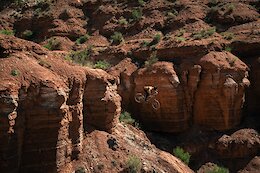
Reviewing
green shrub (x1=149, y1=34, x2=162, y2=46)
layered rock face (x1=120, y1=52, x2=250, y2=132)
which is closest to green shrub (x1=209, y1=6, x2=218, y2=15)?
green shrub (x1=149, y1=34, x2=162, y2=46)

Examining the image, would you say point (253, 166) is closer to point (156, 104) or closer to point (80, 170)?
point (156, 104)

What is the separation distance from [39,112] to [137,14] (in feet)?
71.2

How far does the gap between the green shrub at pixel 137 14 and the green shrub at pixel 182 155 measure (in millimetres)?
14926

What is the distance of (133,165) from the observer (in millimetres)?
15922

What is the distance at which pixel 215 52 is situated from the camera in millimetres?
24281

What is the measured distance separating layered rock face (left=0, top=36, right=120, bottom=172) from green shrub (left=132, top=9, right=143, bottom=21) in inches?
724

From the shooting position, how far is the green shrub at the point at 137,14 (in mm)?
33112

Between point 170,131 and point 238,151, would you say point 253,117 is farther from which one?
point 170,131

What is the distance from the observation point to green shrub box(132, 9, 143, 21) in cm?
3311

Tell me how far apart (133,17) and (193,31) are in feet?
22.7

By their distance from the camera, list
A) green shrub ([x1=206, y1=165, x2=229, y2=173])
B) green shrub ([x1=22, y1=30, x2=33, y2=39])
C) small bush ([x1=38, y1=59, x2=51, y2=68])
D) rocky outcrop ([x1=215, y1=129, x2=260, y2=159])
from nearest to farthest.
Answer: small bush ([x1=38, y1=59, x2=51, y2=68])
green shrub ([x1=206, y1=165, x2=229, y2=173])
rocky outcrop ([x1=215, y1=129, x2=260, y2=159])
green shrub ([x1=22, y1=30, x2=33, y2=39])

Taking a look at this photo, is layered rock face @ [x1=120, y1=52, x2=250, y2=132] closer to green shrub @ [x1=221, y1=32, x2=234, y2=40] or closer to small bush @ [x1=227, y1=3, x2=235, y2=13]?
green shrub @ [x1=221, y1=32, x2=234, y2=40]

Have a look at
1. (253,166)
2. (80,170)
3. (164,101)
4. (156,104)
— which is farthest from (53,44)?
(253,166)

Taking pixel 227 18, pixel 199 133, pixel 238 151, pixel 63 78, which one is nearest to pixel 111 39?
pixel 227 18
